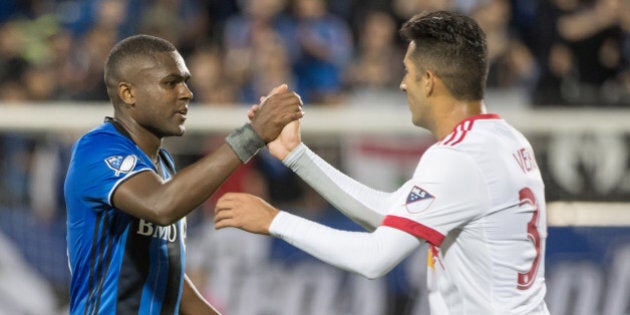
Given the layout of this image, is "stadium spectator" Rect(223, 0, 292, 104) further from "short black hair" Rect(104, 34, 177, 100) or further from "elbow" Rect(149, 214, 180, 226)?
"elbow" Rect(149, 214, 180, 226)

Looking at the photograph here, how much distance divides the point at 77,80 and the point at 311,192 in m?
2.72

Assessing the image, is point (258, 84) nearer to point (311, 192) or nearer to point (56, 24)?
point (311, 192)

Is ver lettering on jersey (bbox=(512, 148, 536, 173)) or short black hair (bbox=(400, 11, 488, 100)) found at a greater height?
short black hair (bbox=(400, 11, 488, 100))

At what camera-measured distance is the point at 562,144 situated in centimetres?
808

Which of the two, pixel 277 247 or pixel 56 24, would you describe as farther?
pixel 56 24

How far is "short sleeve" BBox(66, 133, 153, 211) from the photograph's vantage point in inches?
169

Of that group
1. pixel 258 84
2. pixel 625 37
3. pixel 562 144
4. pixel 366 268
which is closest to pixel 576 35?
pixel 625 37

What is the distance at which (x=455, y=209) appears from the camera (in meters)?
4.03

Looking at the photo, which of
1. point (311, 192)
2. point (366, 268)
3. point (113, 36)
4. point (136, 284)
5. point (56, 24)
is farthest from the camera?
point (56, 24)

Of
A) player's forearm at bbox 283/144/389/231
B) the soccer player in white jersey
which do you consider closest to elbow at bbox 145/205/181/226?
the soccer player in white jersey

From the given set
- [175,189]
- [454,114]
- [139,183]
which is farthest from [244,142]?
[454,114]

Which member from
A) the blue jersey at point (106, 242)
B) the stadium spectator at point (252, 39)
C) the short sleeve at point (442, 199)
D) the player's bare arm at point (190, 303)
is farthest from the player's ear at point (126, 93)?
the stadium spectator at point (252, 39)

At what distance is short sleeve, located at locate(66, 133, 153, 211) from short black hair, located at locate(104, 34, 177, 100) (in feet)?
0.94

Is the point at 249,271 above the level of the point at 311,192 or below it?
below
